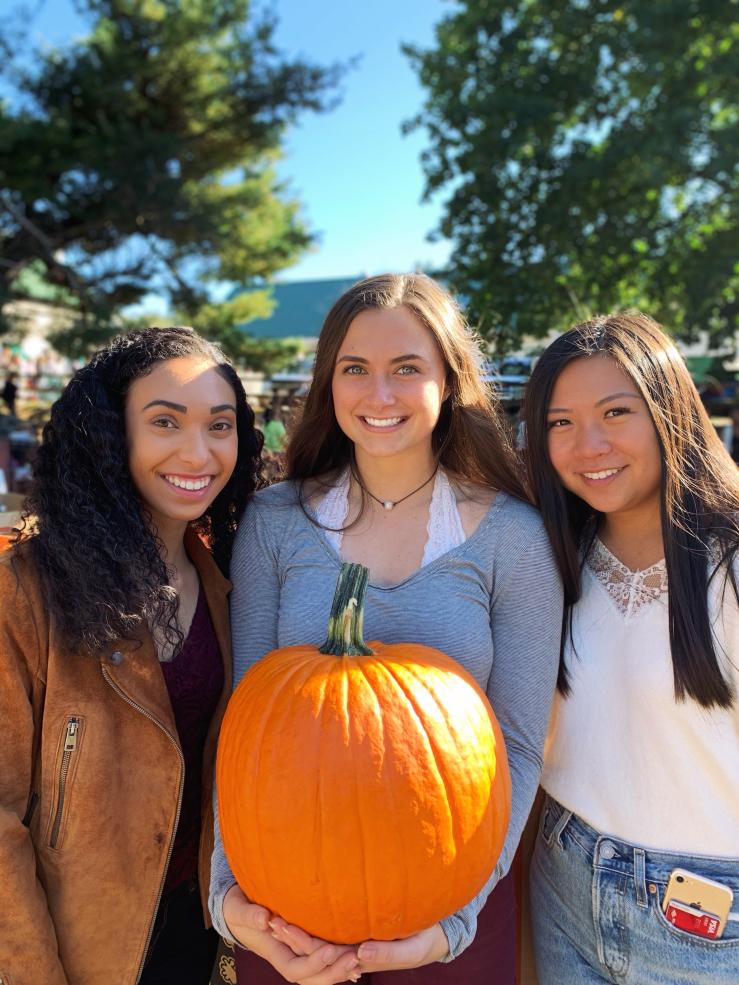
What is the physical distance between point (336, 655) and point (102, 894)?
31.7 inches

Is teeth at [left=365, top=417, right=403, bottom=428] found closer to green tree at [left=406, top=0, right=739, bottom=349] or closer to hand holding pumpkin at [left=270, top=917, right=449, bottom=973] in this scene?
hand holding pumpkin at [left=270, top=917, right=449, bottom=973]

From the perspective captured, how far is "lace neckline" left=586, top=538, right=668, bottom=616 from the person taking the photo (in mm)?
1798

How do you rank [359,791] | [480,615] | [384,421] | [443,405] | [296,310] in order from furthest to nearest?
[296,310] → [443,405] → [384,421] → [480,615] → [359,791]

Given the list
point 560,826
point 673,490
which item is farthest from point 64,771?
point 673,490

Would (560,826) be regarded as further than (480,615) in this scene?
Yes

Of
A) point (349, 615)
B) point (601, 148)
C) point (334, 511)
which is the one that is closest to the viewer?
point (349, 615)

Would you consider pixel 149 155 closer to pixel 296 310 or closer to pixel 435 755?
pixel 435 755

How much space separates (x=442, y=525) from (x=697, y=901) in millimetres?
1071

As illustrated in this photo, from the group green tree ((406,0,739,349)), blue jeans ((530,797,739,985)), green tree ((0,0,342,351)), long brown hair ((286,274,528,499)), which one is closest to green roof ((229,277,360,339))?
green tree ((0,0,342,351))

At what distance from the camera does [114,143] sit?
13547 mm

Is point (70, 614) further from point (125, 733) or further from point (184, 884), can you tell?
point (184, 884)

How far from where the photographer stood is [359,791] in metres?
1.35

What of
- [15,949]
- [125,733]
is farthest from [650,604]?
→ [15,949]

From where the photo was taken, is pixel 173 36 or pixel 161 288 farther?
pixel 161 288
